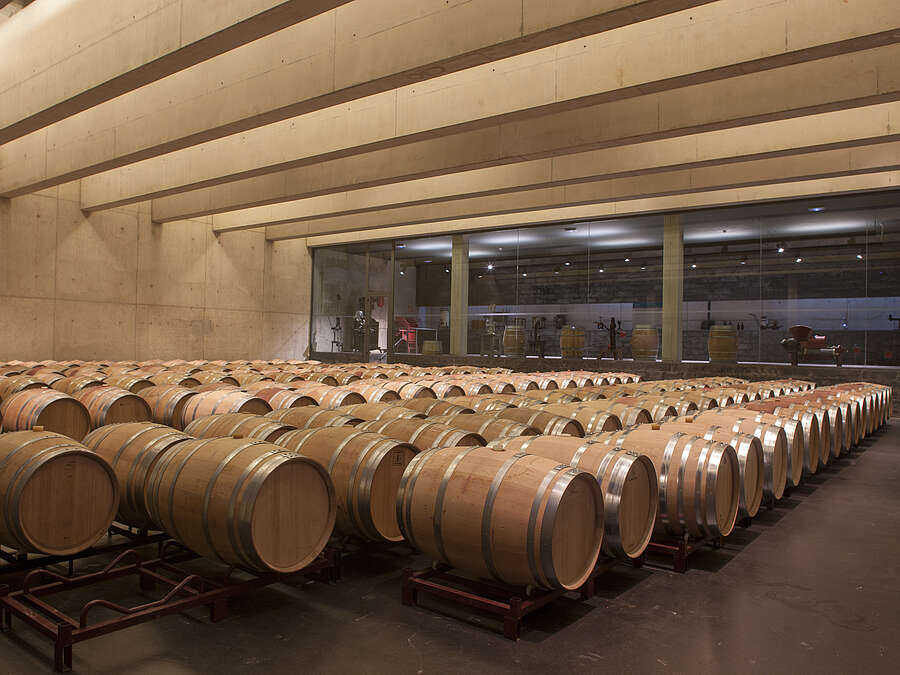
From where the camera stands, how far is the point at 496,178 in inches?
523

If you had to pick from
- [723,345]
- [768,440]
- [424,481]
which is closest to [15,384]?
[424,481]

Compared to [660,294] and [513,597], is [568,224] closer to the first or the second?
[660,294]

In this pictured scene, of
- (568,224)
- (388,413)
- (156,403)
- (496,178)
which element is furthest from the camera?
(568,224)

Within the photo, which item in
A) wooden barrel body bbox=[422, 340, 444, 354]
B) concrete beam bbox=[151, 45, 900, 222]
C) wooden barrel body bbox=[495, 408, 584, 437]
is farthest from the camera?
wooden barrel body bbox=[422, 340, 444, 354]

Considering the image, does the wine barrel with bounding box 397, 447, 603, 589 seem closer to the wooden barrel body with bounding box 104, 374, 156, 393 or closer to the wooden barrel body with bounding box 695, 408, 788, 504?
the wooden barrel body with bounding box 695, 408, 788, 504

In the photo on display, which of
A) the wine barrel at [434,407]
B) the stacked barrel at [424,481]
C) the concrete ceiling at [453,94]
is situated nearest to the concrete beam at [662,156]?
the concrete ceiling at [453,94]

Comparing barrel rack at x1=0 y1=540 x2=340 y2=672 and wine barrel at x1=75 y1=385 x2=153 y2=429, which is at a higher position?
wine barrel at x1=75 y1=385 x2=153 y2=429

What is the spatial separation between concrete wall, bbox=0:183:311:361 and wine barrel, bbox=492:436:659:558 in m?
15.2

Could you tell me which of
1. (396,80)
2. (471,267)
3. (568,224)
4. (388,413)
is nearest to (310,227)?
(471,267)

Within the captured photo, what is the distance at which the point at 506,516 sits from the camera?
3553 millimetres

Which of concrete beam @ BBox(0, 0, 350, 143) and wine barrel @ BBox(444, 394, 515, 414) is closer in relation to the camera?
concrete beam @ BBox(0, 0, 350, 143)

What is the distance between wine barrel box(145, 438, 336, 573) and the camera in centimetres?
358

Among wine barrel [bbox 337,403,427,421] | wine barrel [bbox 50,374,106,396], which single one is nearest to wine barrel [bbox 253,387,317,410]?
wine barrel [bbox 337,403,427,421]

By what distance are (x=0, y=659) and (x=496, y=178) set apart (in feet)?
38.0
